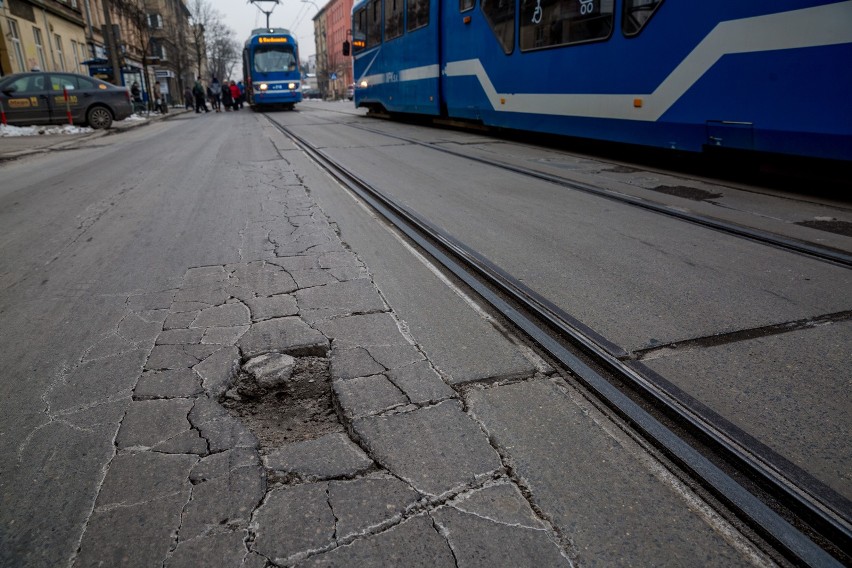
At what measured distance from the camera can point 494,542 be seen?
1676 millimetres

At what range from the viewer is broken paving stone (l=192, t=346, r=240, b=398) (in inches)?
102

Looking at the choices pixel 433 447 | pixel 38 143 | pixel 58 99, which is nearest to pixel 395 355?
pixel 433 447

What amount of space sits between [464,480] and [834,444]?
1409mm

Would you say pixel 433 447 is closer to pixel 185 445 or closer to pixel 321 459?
pixel 321 459

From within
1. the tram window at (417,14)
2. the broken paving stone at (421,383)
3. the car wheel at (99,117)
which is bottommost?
the broken paving stone at (421,383)

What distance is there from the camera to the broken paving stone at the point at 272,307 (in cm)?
343

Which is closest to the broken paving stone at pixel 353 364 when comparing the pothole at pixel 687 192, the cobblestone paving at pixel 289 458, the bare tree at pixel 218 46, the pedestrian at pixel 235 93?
the cobblestone paving at pixel 289 458

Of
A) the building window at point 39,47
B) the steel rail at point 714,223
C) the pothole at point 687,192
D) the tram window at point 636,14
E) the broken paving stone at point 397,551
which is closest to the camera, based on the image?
the broken paving stone at point 397,551

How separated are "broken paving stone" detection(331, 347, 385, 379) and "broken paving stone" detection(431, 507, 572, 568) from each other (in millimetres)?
1017

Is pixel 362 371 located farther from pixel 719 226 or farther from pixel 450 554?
pixel 719 226

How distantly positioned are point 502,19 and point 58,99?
1500cm

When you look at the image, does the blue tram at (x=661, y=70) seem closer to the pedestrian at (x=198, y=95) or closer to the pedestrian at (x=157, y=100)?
the pedestrian at (x=198, y=95)

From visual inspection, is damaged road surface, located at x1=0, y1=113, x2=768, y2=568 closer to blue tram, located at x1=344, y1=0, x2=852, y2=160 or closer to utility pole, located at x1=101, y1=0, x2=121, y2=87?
blue tram, located at x1=344, y1=0, x2=852, y2=160

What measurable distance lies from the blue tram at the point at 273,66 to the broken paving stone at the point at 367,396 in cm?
3120
